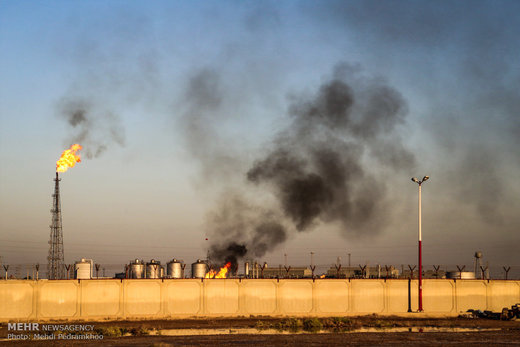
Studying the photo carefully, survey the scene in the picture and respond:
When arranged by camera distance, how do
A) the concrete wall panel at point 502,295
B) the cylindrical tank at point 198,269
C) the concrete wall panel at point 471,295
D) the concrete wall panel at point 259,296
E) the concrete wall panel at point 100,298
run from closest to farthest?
the concrete wall panel at point 100,298, the concrete wall panel at point 259,296, the concrete wall panel at point 471,295, the concrete wall panel at point 502,295, the cylindrical tank at point 198,269

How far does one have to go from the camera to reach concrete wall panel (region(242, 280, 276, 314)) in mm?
56219

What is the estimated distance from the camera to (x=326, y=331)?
148ft

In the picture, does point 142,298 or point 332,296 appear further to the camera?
point 332,296

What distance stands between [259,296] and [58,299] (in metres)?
18.4

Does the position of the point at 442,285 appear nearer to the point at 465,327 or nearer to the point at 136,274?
the point at 465,327

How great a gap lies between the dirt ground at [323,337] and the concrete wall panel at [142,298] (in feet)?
7.25

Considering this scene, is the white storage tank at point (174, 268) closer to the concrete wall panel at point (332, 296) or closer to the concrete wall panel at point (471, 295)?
the concrete wall panel at point (332, 296)

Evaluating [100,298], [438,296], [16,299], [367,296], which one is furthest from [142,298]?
[438,296]

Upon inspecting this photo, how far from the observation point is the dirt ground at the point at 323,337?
121 feet

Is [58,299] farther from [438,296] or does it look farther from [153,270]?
[438,296]

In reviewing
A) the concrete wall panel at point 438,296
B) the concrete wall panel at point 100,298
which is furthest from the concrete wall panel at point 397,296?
the concrete wall panel at point 100,298

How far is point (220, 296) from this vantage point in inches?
2192

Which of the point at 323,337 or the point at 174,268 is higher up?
the point at 174,268

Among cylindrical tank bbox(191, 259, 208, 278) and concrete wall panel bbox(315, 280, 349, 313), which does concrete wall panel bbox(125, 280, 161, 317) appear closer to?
concrete wall panel bbox(315, 280, 349, 313)
